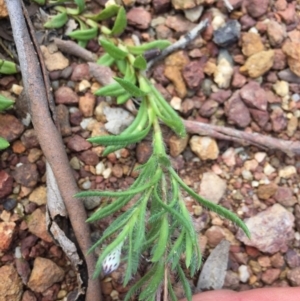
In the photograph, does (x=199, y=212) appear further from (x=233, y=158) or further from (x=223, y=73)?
(x=223, y=73)

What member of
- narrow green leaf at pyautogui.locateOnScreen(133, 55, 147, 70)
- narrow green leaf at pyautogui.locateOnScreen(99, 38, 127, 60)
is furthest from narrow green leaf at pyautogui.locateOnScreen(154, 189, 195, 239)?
narrow green leaf at pyautogui.locateOnScreen(99, 38, 127, 60)

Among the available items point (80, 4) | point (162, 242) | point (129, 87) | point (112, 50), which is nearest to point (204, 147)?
point (129, 87)

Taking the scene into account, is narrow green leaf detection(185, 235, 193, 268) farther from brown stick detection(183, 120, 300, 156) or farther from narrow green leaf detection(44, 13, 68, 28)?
narrow green leaf detection(44, 13, 68, 28)

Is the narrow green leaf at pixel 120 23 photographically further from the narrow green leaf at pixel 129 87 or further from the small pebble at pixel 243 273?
the small pebble at pixel 243 273

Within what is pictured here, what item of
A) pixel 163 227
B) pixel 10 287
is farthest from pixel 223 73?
pixel 10 287

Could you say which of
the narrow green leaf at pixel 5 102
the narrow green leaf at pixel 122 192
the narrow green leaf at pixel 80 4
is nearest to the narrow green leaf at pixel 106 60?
the narrow green leaf at pixel 80 4
